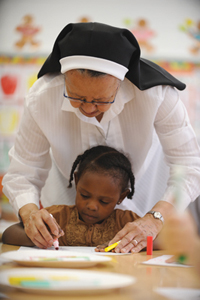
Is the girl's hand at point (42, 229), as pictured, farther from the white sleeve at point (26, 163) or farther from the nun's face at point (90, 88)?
the nun's face at point (90, 88)

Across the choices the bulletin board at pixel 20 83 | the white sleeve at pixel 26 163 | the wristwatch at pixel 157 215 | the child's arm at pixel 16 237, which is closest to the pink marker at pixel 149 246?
the wristwatch at pixel 157 215

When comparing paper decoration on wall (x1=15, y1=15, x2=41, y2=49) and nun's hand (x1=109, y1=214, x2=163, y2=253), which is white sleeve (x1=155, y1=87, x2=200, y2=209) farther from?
paper decoration on wall (x1=15, y1=15, x2=41, y2=49)

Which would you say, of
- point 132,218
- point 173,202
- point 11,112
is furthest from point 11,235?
point 11,112

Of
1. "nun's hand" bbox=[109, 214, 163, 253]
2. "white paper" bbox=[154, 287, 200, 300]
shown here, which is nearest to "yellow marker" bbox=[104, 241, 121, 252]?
"nun's hand" bbox=[109, 214, 163, 253]

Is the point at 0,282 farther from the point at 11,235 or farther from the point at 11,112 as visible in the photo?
the point at 11,112

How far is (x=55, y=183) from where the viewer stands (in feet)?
6.06

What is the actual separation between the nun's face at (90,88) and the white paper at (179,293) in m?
0.74

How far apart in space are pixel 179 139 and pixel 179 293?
95 centimetres

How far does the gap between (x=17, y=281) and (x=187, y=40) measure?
312cm

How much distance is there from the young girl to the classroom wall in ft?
4.91

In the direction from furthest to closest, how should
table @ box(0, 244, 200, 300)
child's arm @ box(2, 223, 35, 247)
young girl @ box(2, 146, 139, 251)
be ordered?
young girl @ box(2, 146, 139, 251), child's arm @ box(2, 223, 35, 247), table @ box(0, 244, 200, 300)

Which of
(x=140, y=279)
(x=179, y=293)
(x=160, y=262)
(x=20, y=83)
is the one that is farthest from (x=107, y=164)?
(x=20, y=83)

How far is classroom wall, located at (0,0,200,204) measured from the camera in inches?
116

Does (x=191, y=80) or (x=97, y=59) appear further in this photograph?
(x=191, y=80)
